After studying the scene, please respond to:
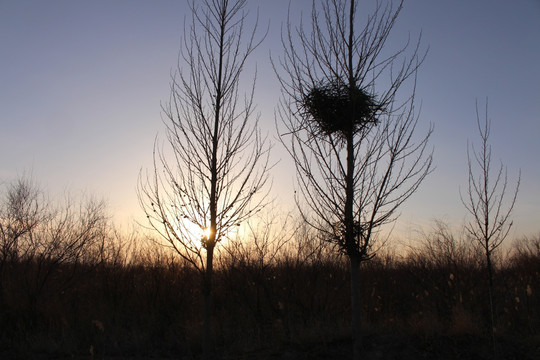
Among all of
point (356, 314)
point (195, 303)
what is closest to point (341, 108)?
point (356, 314)

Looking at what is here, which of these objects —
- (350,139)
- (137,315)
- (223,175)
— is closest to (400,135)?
(350,139)

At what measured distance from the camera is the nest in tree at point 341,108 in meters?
5.39

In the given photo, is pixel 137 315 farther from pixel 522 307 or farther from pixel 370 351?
pixel 522 307

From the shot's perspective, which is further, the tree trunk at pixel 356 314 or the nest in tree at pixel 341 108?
the nest in tree at pixel 341 108

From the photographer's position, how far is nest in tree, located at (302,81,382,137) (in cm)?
539

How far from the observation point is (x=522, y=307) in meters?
11.4

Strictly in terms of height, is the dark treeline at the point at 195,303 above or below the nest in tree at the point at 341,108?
below

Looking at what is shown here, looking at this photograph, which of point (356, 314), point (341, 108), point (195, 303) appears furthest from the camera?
point (195, 303)

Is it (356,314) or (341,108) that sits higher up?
(341,108)

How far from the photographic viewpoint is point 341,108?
545cm

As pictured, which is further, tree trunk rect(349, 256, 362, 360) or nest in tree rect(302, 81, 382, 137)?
nest in tree rect(302, 81, 382, 137)

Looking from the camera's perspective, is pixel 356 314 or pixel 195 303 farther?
pixel 195 303

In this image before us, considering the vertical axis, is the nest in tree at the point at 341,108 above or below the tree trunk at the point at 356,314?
above

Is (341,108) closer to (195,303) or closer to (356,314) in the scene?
(356,314)
